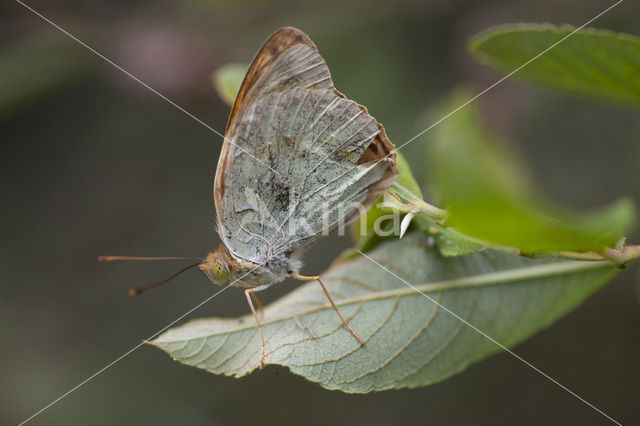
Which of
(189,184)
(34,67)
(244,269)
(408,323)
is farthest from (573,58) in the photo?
(189,184)

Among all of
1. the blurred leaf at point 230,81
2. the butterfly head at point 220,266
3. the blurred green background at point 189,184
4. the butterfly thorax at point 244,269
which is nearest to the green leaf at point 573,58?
the blurred leaf at point 230,81

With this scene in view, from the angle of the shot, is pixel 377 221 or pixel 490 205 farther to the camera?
pixel 377 221

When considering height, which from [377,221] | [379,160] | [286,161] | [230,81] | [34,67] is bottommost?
[377,221]

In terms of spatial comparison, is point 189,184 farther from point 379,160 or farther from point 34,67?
point 379,160

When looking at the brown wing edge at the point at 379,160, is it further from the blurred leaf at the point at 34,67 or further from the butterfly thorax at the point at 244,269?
the blurred leaf at the point at 34,67

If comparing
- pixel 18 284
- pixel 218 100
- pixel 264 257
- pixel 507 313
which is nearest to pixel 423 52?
pixel 218 100

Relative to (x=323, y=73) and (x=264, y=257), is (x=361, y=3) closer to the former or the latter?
(x=323, y=73)
